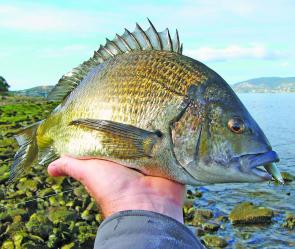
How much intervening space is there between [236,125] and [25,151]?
242cm

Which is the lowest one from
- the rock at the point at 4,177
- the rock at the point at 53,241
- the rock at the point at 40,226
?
the rock at the point at 53,241

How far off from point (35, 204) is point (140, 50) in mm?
7547

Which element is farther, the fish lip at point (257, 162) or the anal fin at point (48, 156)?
the anal fin at point (48, 156)

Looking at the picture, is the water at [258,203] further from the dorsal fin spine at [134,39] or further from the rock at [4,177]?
the dorsal fin spine at [134,39]

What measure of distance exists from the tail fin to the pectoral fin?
1.34 m

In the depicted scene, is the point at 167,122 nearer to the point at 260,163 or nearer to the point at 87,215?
the point at 260,163

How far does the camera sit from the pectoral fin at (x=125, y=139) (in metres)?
3.48

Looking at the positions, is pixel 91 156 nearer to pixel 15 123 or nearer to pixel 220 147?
pixel 220 147

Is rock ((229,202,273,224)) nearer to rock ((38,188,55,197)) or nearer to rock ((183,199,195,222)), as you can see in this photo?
rock ((183,199,195,222))

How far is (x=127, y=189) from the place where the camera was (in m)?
3.53

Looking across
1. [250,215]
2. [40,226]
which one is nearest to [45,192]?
[40,226]

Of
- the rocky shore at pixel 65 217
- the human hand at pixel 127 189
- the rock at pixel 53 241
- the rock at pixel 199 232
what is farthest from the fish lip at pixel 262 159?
the rock at pixel 199 232

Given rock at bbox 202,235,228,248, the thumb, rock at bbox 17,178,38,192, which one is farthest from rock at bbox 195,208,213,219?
the thumb

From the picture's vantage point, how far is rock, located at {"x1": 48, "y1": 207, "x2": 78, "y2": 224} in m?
9.63
